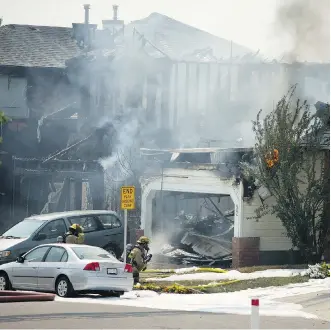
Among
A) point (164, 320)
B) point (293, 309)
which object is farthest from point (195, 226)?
point (164, 320)

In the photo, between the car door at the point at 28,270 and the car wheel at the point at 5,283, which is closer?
the car door at the point at 28,270

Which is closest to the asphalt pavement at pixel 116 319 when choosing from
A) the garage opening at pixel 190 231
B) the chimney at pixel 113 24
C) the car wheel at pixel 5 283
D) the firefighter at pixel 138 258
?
the car wheel at pixel 5 283

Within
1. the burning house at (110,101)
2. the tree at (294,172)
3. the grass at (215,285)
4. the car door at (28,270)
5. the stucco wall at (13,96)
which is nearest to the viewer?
the car door at (28,270)

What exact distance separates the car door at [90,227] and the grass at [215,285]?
4367 millimetres

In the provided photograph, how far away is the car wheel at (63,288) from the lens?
18.9 m

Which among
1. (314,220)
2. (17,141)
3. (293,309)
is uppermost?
(17,141)

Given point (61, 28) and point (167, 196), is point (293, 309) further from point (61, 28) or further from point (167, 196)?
point (61, 28)

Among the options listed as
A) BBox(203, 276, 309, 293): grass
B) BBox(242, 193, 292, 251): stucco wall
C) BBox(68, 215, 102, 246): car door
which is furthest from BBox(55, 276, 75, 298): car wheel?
BBox(242, 193, 292, 251): stucco wall

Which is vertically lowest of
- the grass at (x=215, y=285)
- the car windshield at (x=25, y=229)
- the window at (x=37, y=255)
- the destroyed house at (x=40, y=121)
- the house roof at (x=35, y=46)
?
the grass at (x=215, y=285)

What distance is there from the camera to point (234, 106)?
1693 inches

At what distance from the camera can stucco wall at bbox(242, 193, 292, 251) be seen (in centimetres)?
2548

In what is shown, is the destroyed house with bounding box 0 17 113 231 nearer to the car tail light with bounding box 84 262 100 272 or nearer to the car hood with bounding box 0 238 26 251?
the car hood with bounding box 0 238 26 251

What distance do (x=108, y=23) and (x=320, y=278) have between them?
95.2 ft

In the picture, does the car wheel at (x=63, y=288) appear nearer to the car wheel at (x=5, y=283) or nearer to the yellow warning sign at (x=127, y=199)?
the car wheel at (x=5, y=283)
